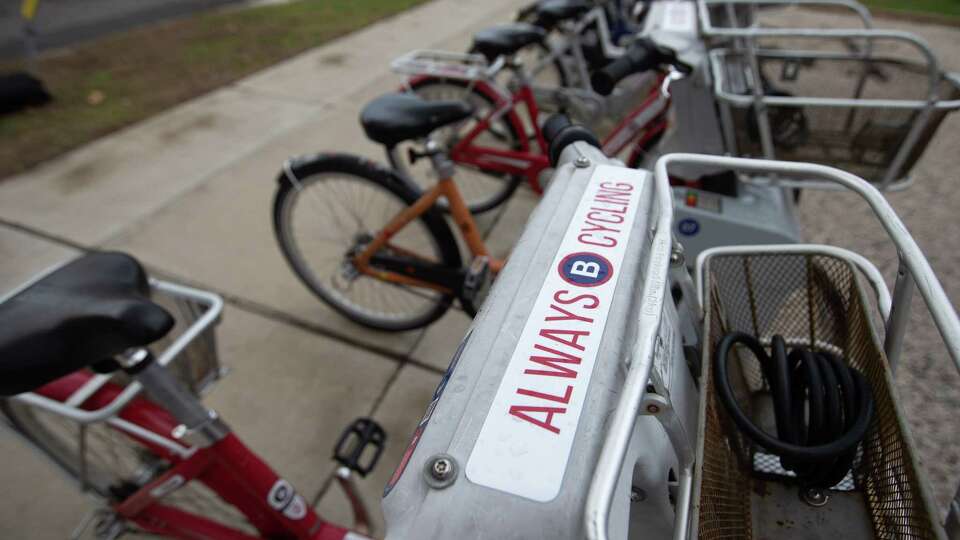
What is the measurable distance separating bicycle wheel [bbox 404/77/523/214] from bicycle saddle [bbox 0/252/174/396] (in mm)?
1674

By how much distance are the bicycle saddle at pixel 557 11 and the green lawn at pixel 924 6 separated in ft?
19.1

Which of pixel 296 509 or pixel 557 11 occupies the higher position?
pixel 557 11

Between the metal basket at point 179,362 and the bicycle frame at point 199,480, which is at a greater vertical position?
the metal basket at point 179,362

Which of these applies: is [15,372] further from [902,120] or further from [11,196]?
[11,196]

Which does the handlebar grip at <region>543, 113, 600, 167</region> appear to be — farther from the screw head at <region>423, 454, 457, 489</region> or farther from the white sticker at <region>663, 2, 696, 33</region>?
the white sticker at <region>663, 2, 696, 33</region>

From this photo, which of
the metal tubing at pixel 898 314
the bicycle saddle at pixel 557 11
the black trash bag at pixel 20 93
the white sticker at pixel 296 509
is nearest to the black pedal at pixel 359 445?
the white sticker at pixel 296 509

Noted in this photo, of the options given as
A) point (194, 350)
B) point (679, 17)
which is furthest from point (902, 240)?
point (679, 17)

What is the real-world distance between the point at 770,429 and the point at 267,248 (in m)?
2.67

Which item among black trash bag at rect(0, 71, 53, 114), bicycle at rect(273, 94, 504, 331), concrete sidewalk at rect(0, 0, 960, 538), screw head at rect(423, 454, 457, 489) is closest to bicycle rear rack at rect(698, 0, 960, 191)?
concrete sidewalk at rect(0, 0, 960, 538)

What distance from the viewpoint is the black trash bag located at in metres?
4.31

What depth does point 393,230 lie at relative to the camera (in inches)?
A: 87.1

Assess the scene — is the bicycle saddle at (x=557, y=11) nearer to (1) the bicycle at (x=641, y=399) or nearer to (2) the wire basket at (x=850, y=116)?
(2) the wire basket at (x=850, y=116)

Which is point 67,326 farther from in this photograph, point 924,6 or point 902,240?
point 924,6

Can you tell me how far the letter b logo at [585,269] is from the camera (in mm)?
795
